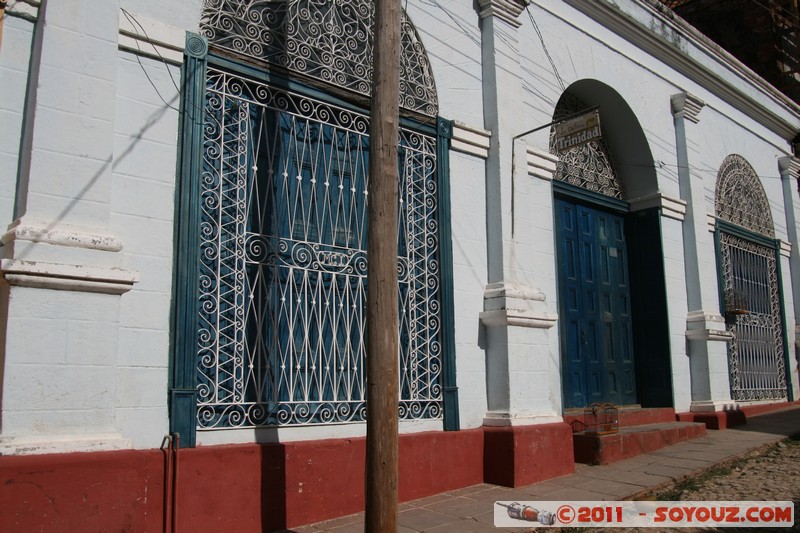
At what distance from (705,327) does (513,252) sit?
4.27 m

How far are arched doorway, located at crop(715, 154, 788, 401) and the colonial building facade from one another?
1.97 m

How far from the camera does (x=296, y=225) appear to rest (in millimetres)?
5414

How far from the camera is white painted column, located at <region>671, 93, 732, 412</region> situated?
9484 mm

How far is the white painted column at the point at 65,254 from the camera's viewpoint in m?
3.77

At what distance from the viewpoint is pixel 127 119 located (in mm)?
4551

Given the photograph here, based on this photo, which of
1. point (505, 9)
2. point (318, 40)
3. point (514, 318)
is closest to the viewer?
point (318, 40)

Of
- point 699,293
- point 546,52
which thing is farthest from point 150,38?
point 699,293

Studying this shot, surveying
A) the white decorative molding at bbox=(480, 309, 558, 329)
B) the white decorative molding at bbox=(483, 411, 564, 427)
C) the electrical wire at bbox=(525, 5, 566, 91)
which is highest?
the electrical wire at bbox=(525, 5, 566, 91)

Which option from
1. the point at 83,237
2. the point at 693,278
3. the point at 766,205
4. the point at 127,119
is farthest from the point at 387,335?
the point at 766,205

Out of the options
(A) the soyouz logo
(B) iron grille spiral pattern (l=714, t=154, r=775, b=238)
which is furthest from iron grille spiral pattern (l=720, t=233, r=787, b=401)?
(A) the soyouz logo

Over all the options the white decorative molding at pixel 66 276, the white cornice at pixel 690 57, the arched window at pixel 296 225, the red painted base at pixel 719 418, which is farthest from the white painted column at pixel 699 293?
the white decorative molding at pixel 66 276

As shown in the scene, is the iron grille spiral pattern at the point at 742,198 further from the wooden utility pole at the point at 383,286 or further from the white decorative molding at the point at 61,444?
the white decorative molding at the point at 61,444

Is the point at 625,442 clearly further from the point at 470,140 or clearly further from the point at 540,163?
the point at 470,140

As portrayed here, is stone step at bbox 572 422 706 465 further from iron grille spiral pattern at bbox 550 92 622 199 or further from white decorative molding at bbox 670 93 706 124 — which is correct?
white decorative molding at bbox 670 93 706 124
